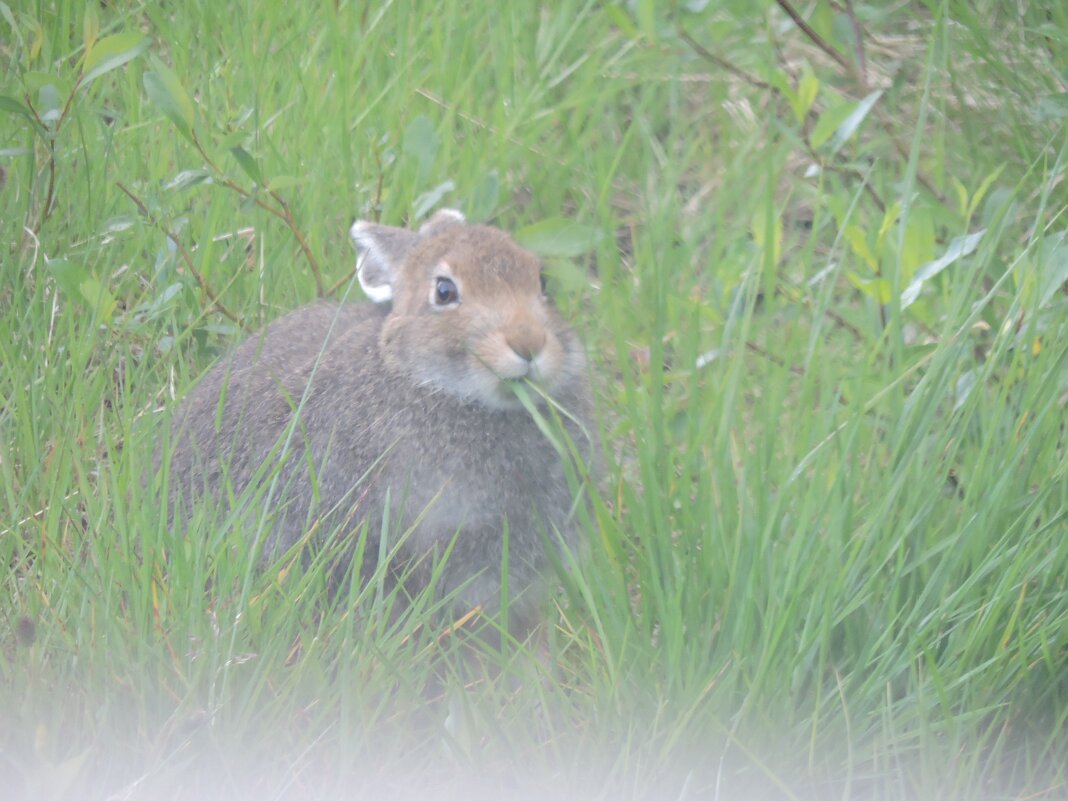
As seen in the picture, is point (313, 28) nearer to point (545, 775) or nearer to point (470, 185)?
point (470, 185)

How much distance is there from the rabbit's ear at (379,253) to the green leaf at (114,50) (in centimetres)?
80

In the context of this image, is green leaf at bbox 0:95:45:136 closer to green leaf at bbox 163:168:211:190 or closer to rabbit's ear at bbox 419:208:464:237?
green leaf at bbox 163:168:211:190

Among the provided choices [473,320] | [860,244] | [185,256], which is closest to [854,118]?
[860,244]

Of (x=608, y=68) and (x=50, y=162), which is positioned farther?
(x=608, y=68)

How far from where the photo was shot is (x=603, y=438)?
3326mm

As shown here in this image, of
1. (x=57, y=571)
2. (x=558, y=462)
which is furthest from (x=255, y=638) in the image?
(x=558, y=462)

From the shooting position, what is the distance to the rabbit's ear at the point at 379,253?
3.96 meters

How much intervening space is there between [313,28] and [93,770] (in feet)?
11.2

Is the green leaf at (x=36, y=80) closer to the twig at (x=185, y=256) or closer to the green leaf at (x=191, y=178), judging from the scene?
the twig at (x=185, y=256)

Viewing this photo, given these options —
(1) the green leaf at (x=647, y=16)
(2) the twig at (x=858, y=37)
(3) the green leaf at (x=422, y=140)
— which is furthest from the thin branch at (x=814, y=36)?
(3) the green leaf at (x=422, y=140)

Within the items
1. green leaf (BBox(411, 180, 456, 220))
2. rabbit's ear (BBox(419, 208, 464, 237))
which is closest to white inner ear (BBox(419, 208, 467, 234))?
rabbit's ear (BBox(419, 208, 464, 237))

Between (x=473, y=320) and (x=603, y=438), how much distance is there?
1.55 ft

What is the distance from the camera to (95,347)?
411cm

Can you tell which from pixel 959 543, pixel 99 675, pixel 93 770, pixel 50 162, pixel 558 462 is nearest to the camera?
pixel 93 770
